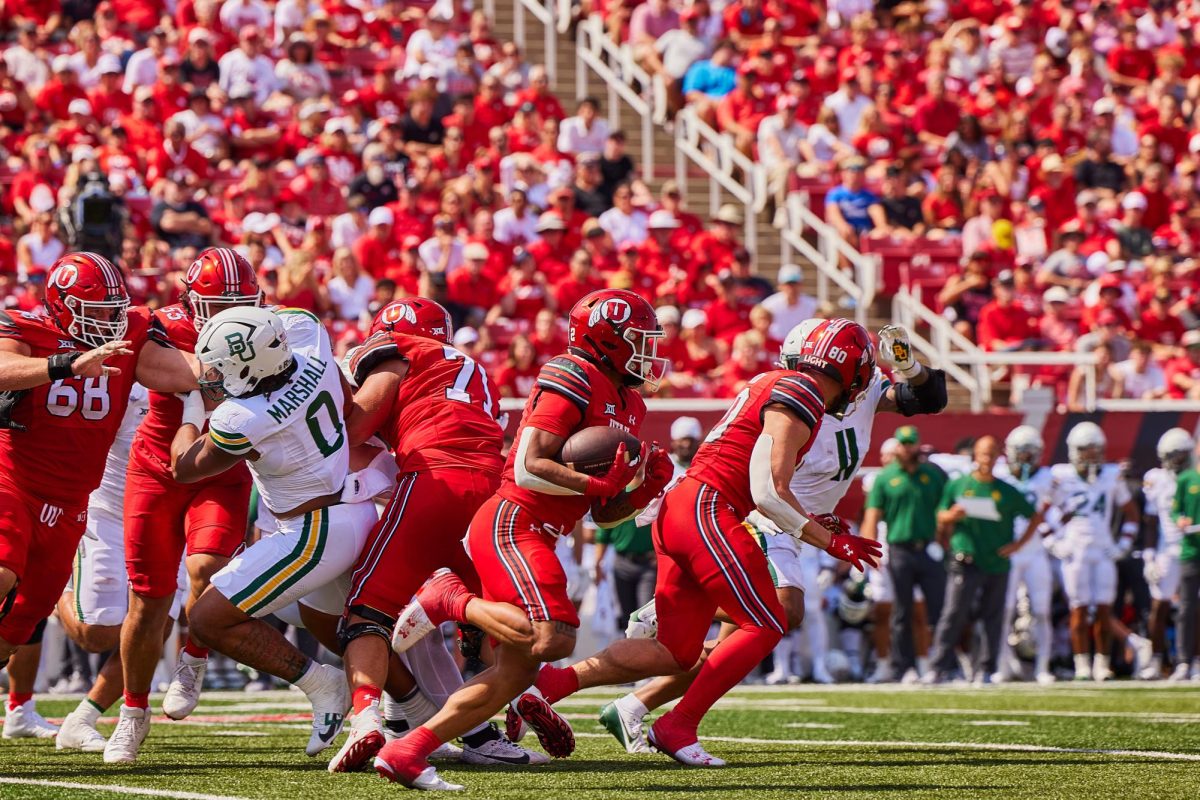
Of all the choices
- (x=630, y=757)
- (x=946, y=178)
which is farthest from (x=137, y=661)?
(x=946, y=178)

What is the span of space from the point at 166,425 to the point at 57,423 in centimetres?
58

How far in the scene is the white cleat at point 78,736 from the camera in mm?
7523

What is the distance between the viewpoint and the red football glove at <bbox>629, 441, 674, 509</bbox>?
257 inches

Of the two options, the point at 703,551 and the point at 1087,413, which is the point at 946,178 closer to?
the point at 1087,413

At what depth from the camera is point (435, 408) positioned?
6.98m

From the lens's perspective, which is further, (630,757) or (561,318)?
(561,318)

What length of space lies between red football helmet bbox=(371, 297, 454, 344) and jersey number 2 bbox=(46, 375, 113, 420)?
1.03 meters

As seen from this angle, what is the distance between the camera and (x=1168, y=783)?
620 centimetres

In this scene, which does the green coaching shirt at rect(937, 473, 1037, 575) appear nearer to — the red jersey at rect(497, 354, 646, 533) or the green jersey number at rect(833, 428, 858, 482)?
the green jersey number at rect(833, 428, 858, 482)

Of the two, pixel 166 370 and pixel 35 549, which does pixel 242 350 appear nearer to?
pixel 166 370

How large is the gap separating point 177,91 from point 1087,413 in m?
7.68

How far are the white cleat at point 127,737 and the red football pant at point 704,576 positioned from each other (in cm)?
187

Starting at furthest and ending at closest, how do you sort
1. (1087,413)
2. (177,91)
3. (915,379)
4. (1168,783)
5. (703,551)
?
1. (177,91)
2. (1087,413)
3. (915,379)
4. (703,551)
5. (1168,783)

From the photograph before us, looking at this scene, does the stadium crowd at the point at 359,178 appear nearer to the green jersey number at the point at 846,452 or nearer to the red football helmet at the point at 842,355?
the green jersey number at the point at 846,452
